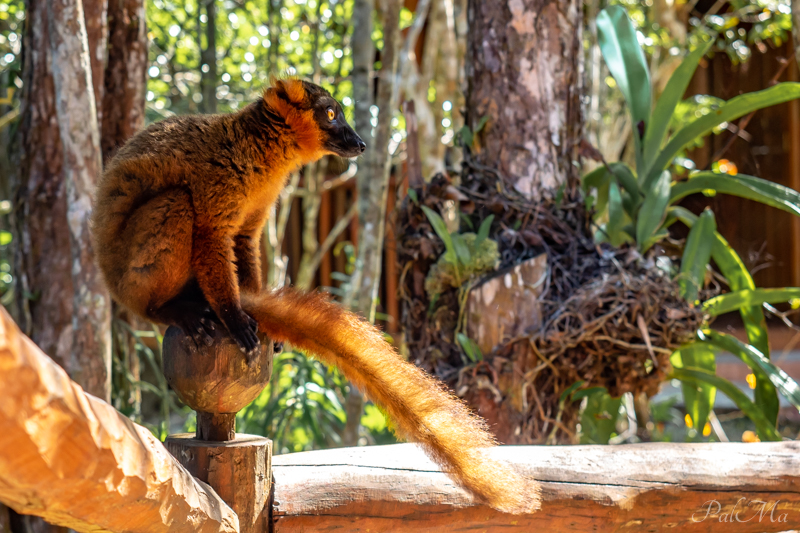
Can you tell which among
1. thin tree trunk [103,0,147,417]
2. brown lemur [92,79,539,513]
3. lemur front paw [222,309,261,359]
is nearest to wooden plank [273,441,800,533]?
brown lemur [92,79,539,513]

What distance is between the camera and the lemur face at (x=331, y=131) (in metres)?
1.94

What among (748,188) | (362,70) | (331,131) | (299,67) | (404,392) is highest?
(299,67)

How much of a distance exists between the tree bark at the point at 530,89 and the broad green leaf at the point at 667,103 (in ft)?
1.13

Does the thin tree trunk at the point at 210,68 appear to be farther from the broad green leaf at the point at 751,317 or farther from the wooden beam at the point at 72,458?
the wooden beam at the point at 72,458

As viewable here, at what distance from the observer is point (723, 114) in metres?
2.60

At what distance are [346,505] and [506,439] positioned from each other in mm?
1125

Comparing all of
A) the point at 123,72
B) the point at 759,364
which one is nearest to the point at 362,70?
the point at 123,72

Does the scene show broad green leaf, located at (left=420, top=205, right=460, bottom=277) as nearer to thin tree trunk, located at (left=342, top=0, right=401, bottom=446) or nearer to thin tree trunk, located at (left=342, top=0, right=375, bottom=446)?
thin tree trunk, located at (left=342, top=0, right=401, bottom=446)

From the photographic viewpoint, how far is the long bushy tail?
4.12 ft

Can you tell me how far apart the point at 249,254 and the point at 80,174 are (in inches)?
31.4

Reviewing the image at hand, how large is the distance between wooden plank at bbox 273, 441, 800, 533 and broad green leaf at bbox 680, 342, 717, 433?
84 cm

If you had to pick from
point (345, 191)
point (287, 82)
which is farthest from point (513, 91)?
point (345, 191)

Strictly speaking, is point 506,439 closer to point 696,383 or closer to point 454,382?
point 454,382

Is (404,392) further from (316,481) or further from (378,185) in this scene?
(378,185)
